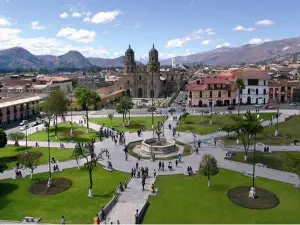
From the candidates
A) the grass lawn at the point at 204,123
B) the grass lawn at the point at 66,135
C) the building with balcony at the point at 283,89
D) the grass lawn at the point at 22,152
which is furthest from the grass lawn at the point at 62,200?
the building with balcony at the point at 283,89

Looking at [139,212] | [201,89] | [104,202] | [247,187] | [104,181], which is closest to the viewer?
[139,212]

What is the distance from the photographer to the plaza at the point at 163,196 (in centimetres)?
2620

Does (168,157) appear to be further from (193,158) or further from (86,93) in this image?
(86,93)

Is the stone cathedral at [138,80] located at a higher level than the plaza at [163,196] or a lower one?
higher

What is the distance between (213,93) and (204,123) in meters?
24.5

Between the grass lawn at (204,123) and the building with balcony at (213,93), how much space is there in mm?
16061

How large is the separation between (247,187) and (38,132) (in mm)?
41853

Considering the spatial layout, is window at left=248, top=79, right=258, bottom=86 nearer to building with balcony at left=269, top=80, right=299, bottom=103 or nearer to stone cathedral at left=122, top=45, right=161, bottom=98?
building with balcony at left=269, top=80, right=299, bottom=103

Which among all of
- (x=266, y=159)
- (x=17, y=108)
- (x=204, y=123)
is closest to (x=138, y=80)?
(x=17, y=108)

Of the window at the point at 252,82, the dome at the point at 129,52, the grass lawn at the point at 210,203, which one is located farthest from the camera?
the dome at the point at 129,52

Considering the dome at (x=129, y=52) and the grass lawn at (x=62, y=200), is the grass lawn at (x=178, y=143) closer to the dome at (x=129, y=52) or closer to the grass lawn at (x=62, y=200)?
the grass lawn at (x=62, y=200)

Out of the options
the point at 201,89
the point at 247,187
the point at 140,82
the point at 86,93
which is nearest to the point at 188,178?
the point at 247,187

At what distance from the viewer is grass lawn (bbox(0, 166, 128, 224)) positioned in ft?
88.0

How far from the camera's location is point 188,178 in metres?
35.1
